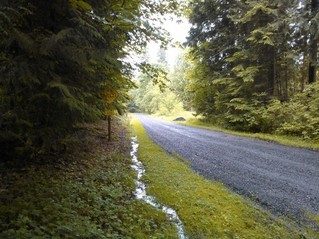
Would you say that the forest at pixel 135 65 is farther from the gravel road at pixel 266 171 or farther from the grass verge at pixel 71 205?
the gravel road at pixel 266 171

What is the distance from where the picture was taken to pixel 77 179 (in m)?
5.37

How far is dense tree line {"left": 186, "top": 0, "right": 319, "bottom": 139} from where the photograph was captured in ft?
43.7

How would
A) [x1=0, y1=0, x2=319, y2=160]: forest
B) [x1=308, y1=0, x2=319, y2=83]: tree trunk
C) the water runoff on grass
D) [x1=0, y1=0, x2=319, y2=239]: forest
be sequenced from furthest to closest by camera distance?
[x1=308, y1=0, x2=319, y2=83]: tree trunk
the water runoff on grass
[x1=0, y1=0, x2=319, y2=160]: forest
[x1=0, y1=0, x2=319, y2=239]: forest

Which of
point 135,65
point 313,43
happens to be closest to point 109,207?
point 135,65

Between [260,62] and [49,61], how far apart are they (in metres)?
15.6

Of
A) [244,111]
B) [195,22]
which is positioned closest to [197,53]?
[195,22]

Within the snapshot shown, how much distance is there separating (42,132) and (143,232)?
2539mm

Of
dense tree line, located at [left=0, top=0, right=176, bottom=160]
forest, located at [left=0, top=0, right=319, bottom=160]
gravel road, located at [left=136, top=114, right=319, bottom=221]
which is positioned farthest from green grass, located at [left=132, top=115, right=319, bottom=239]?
dense tree line, located at [left=0, top=0, right=176, bottom=160]

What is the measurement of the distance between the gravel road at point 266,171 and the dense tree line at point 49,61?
4.01 m

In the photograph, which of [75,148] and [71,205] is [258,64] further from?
[71,205]

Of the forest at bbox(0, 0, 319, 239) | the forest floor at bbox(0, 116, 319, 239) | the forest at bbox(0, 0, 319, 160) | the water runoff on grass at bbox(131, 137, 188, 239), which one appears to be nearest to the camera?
the forest floor at bbox(0, 116, 319, 239)

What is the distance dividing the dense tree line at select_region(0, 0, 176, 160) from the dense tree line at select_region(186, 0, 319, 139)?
6911mm

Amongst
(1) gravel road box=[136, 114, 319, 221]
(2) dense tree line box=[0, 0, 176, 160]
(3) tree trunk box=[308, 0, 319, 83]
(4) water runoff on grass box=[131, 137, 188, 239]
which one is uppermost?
(3) tree trunk box=[308, 0, 319, 83]

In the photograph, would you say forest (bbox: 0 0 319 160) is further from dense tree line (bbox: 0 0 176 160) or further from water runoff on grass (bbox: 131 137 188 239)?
water runoff on grass (bbox: 131 137 188 239)
